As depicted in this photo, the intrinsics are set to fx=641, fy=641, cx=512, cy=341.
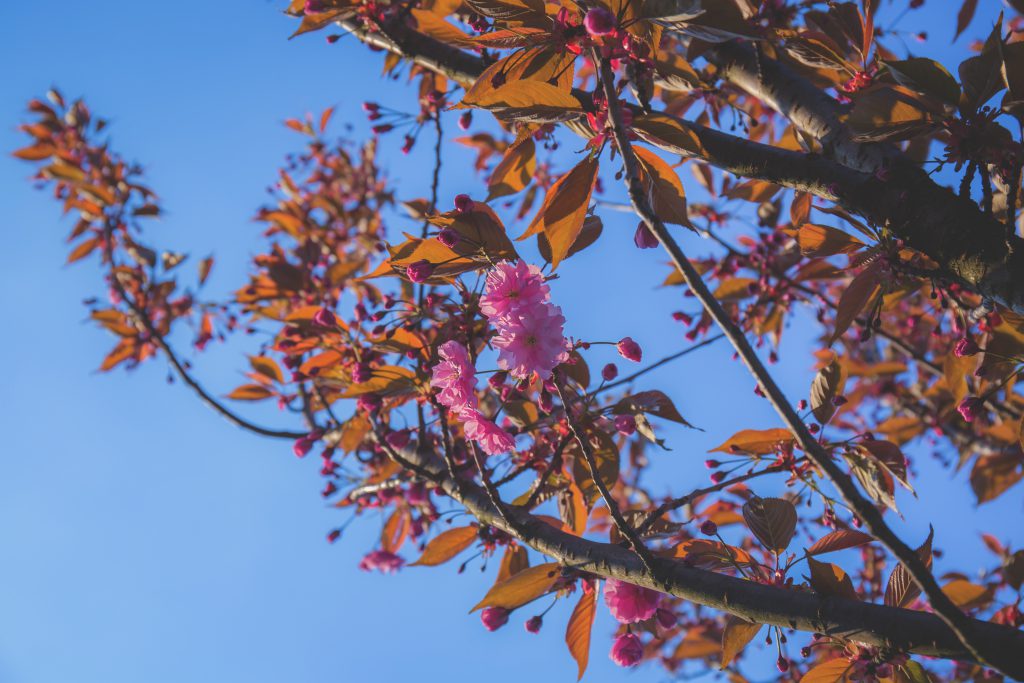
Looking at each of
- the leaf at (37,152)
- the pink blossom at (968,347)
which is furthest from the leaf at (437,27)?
the leaf at (37,152)

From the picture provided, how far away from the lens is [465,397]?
1.37m

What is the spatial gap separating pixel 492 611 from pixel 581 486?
0.38 metres

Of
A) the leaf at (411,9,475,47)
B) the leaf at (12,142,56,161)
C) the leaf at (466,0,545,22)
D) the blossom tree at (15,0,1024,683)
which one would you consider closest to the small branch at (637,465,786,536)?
the blossom tree at (15,0,1024,683)

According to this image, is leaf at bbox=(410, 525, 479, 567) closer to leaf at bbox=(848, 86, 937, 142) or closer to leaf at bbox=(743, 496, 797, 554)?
Answer: leaf at bbox=(743, 496, 797, 554)

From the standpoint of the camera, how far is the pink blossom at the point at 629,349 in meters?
1.41

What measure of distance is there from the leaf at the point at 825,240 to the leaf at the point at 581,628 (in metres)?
1.00

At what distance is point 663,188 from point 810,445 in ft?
2.40

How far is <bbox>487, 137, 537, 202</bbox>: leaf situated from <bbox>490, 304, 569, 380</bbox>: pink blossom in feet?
1.75

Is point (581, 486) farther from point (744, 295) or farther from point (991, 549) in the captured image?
point (991, 549)

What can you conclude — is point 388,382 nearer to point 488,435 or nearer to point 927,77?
point 488,435

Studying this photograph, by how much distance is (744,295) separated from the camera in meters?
2.51

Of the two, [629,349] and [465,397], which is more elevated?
[629,349]

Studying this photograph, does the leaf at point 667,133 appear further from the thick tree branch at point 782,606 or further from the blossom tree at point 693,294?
the thick tree branch at point 782,606

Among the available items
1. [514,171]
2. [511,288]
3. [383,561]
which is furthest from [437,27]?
[383,561]
